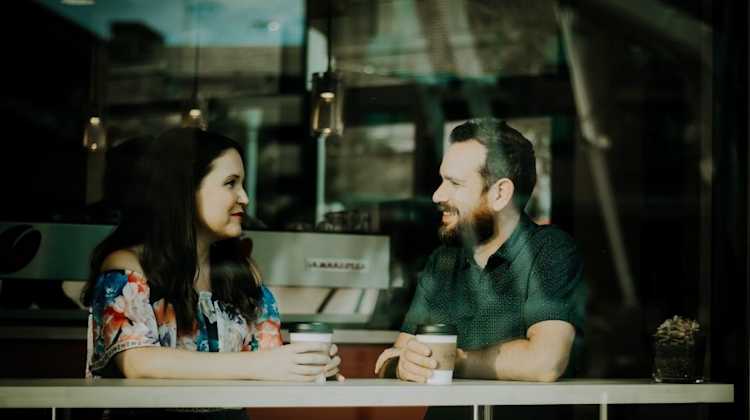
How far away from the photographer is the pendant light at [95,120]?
5000mm

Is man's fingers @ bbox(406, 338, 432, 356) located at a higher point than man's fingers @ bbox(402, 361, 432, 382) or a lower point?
higher

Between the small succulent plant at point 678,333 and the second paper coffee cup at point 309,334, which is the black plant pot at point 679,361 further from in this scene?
the second paper coffee cup at point 309,334

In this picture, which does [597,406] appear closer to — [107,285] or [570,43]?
[107,285]

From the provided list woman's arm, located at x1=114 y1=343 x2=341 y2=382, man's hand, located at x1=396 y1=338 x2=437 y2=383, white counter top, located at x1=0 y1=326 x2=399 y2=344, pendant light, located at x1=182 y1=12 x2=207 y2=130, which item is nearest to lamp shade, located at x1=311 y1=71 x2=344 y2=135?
pendant light, located at x1=182 y1=12 x2=207 y2=130

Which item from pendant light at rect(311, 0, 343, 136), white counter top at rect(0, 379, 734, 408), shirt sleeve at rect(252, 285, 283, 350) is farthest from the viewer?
pendant light at rect(311, 0, 343, 136)

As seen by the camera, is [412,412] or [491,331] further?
[491,331]

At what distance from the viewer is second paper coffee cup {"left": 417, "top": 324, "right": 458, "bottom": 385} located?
2.05 meters

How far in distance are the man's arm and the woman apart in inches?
13.2

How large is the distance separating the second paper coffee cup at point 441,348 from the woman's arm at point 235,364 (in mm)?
215

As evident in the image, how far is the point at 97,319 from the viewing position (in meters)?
2.12

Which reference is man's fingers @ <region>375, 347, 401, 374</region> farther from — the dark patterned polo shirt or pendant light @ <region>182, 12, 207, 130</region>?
pendant light @ <region>182, 12, 207, 130</region>

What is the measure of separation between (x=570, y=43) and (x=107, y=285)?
4.57m

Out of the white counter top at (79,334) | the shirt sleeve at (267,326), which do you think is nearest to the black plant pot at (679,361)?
the shirt sleeve at (267,326)

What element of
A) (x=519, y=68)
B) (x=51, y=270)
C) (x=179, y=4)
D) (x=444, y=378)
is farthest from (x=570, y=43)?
(x=444, y=378)
